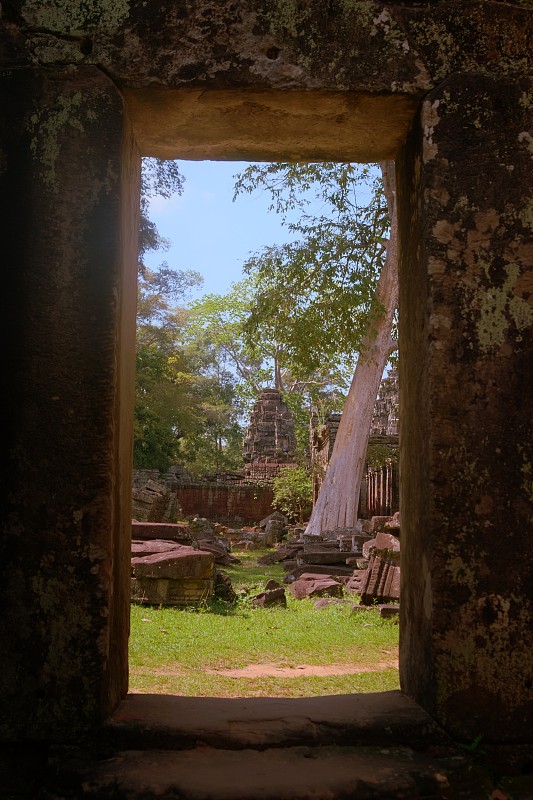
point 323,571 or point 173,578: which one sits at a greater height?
point 173,578

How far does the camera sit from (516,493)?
2.13 m

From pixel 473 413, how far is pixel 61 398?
1.25m

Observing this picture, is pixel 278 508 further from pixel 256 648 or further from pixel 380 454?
pixel 256 648

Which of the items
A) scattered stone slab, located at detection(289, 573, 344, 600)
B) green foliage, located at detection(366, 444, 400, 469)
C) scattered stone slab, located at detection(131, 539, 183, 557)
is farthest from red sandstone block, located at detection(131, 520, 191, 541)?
green foliage, located at detection(366, 444, 400, 469)

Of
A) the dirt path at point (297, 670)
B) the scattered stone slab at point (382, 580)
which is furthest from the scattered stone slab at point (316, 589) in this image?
the dirt path at point (297, 670)

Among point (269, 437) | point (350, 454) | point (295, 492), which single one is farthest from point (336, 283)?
point (269, 437)

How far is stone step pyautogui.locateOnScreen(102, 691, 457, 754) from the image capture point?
2.04 metres

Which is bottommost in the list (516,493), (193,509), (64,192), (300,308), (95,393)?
(193,509)

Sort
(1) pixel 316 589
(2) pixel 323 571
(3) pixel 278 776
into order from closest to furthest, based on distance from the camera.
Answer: (3) pixel 278 776 → (1) pixel 316 589 → (2) pixel 323 571

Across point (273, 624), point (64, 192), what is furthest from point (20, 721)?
point (273, 624)

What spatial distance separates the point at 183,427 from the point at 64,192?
88.3 ft

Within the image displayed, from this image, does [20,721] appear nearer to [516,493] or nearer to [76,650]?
[76,650]

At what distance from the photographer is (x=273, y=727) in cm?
213

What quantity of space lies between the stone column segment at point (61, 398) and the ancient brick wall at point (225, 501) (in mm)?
22698
